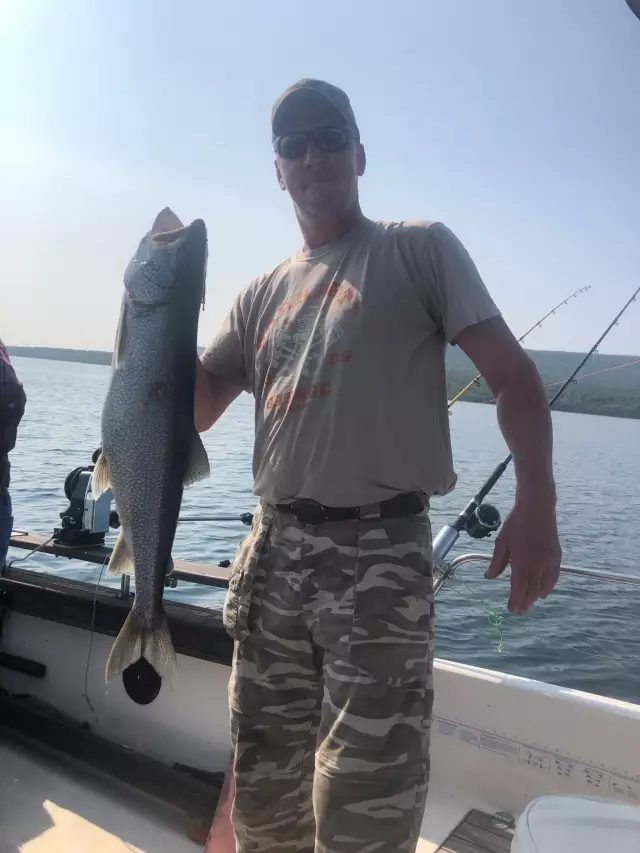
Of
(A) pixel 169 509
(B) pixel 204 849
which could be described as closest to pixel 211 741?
(B) pixel 204 849

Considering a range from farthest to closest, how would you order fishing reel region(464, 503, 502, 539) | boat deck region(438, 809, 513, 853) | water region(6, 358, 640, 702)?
water region(6, 358, 640, 702), fishing reel region(464, 503, 502, 539), boat deck region(438, 809, 513, 853)

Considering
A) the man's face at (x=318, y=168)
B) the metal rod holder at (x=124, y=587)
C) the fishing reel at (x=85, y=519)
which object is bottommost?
the metal rod holder at (x=124, y=587)

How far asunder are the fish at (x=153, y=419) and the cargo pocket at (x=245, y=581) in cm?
31


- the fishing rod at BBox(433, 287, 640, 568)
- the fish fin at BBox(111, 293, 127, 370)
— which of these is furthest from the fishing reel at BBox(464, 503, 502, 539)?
the fish fin at BBox(111, 293, 127, 370)

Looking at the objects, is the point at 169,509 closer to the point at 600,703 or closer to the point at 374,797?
the point at 374,797

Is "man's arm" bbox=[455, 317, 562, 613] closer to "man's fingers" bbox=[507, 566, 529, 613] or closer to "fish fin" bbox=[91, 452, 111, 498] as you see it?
"man's fingers" bbox=[507, 566, 529, 613]

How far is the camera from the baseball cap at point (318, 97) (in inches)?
101

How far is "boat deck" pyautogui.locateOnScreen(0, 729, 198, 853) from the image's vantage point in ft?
11.3

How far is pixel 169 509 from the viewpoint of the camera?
2.67 m

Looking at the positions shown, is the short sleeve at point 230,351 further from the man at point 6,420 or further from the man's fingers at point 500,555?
the man at point 6,420

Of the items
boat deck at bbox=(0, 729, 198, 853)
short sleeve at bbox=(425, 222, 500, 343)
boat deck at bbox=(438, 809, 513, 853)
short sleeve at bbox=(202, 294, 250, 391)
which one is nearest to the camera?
short sleeve at bbox=(425, 222, 500, 343)

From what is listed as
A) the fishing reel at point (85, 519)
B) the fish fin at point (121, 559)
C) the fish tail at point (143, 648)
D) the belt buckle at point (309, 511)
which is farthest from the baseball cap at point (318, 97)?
the fishing reel at point (85, 519)

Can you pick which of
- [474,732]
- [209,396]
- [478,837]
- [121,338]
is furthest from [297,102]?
[478,837]

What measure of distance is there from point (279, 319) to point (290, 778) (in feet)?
5.09
